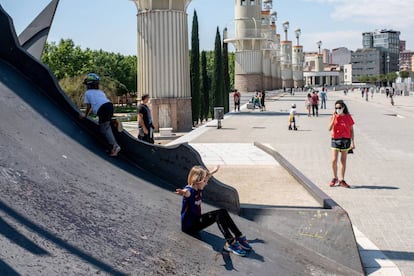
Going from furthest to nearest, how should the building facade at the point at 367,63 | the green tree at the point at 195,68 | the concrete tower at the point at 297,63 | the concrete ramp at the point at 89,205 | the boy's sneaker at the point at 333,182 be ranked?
the building facade at the point at 367,63, the concrete tower at the point at 297,63, the green tree at the point at 195,68, the boy's sneaker at the point at 333,182, the concrete ramp at the point at 89,205

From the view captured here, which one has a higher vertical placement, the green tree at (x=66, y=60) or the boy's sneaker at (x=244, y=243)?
the green tree at (x=66, y=60)

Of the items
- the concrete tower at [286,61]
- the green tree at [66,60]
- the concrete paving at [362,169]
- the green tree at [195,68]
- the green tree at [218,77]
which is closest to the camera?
the concrete paving at [362,169]

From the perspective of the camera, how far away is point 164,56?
60.4 ft

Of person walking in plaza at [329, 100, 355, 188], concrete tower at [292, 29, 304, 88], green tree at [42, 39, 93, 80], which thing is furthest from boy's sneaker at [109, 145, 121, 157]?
concrete tower at [292, 29, 304, 88]

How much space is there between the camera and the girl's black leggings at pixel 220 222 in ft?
14.8

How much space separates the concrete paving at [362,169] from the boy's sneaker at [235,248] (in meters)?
1.50

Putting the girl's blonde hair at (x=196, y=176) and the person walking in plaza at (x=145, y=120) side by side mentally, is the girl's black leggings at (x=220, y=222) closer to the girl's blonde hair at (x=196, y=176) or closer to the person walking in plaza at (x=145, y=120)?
the girl's blonde hair at (x=196, y=176)

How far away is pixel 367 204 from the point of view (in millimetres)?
7797

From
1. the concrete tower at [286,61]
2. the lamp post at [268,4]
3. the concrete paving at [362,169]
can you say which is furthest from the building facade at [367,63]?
the concrete paving at [362,169]

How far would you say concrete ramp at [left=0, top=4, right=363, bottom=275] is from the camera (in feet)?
12.2

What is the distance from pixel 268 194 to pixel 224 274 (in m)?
3.49

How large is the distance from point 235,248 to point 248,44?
45383 millimetres

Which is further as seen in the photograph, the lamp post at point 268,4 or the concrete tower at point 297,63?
the concrete tower at point 297,63

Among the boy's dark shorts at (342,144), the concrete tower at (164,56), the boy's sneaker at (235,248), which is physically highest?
the concrete tower at (164,56)
